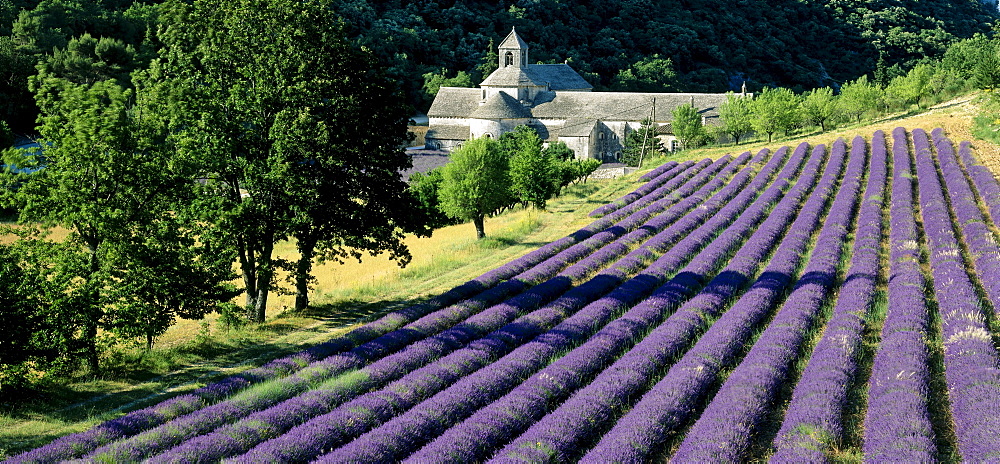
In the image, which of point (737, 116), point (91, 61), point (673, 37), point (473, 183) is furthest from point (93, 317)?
point (673, 37)

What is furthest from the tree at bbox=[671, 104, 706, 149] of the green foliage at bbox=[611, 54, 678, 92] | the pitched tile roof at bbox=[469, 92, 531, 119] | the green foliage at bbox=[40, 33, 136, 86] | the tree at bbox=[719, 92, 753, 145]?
the green foliage at bbox=[611, 54, 678, 92]

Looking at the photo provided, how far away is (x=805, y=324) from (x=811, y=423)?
4929mm

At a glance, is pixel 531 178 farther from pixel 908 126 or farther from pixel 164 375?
pixel 908 126

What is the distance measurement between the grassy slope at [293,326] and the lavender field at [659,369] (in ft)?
4.38

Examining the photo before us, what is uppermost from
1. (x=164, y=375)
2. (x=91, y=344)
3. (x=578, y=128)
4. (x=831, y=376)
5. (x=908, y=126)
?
(x=578, y=128)

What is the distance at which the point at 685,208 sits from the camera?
3086 cm

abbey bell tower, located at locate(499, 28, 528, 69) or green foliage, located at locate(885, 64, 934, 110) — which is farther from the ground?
abbey bell tower, located at locate(499, 28, 528, 69)

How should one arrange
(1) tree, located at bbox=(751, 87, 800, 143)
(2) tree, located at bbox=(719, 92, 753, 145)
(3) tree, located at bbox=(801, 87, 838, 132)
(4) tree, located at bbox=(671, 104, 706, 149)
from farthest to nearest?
(4) tree, located at bbox=(671, 104, 706, 149), (2) tree, located at bbox=(719, 92, 753, 145), (3) tree, located at bbox=(801, 87, 838, 132), (1) tree, located at bbox=(751, 87, 800, 143)

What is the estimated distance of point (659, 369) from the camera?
13.8 m

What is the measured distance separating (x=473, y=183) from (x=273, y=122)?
45.2ft

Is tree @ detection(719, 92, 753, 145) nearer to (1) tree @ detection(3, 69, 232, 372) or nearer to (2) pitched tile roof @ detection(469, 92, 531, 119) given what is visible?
(2) pitched tile roof @ detection(469, 92, 531, 119)

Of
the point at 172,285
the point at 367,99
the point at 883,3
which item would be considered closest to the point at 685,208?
the point at 367,99

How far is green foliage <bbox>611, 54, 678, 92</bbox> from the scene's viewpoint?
110250mm

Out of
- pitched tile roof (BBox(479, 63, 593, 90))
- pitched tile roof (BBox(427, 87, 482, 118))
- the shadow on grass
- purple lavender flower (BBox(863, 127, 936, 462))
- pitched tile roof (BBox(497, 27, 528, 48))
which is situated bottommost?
purple lavender flower (BBox(863, 127, 936, 462))
